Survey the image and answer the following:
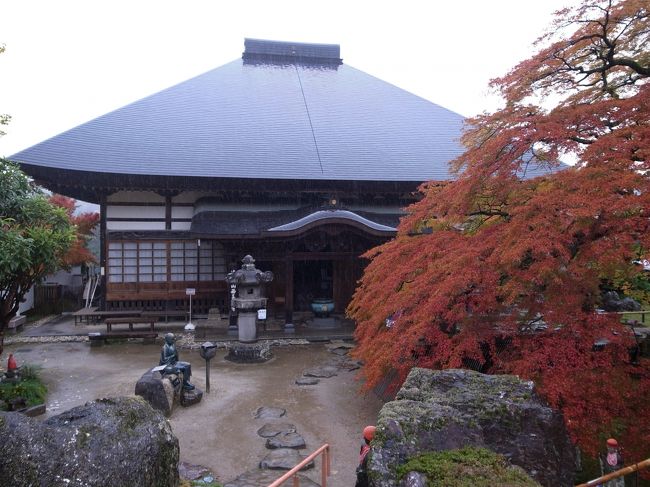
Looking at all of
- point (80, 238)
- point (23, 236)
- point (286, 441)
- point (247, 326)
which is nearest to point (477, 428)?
point (286, 441)

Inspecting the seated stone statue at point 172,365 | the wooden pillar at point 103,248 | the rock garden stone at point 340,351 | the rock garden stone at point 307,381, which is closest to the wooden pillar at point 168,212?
the wooden pillar at point 103,248

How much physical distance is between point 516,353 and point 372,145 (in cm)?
1253

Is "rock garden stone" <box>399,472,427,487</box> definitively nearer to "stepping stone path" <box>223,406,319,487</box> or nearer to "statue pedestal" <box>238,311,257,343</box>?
"stepping stone path" <box>223,406,319,487</box>

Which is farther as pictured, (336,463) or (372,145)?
(372,145)

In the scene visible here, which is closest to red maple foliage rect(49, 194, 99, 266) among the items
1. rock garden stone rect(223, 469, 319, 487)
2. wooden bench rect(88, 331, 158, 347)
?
wooden bench rect(88, 331, 158, 347)

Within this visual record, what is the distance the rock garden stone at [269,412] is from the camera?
6.96 meters

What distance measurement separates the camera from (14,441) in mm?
3189

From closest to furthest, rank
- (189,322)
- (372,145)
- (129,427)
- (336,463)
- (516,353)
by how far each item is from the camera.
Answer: (129,427), (516,353), (336,463), (189,322), (372,145)

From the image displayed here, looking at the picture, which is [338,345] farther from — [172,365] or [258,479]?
[258,479]

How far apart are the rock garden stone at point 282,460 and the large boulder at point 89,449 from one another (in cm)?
166

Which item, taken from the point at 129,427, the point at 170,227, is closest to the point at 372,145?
the point at 170,227

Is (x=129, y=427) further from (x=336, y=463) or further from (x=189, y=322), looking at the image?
(x=189, y=322)

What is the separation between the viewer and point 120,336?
→ 12047 millimetres

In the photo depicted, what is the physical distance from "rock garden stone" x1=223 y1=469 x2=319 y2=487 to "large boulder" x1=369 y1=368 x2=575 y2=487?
6.95 feet
